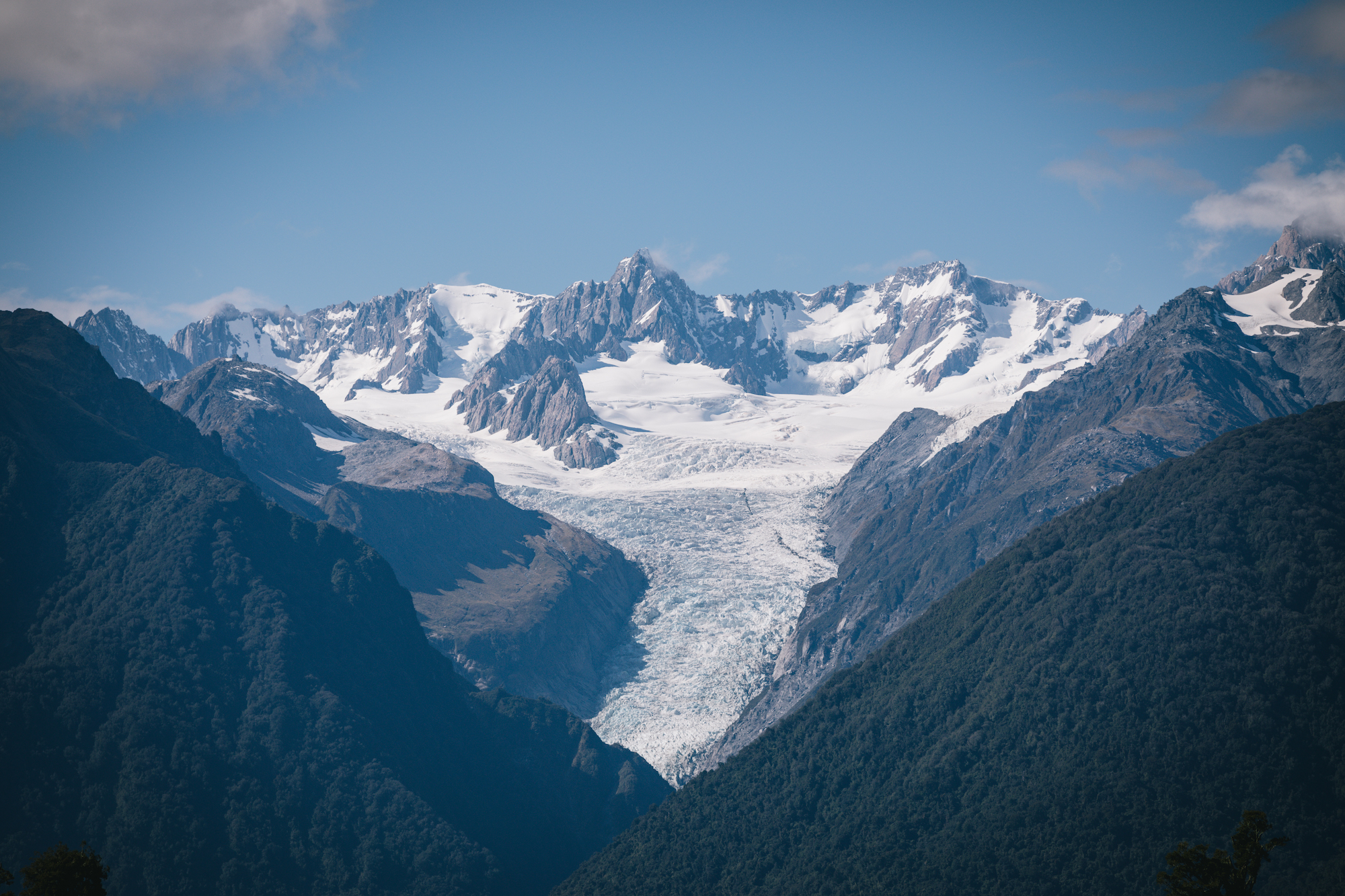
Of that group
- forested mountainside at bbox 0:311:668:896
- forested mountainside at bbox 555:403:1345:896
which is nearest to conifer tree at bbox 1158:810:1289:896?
forested mountainside at bbox 555:403:1345:896


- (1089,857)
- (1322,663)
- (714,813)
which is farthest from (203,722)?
(1322,663)

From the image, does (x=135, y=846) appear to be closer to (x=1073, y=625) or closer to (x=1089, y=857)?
(x=1089, y=857)

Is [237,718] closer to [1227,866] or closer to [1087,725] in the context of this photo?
[1087,725]

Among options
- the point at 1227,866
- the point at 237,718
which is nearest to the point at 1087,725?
the point at 1227,866

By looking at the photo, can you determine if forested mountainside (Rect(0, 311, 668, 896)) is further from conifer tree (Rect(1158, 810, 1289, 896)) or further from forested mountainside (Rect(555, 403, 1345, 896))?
conifer tree (Rect(1158, 810, 1289, 896))

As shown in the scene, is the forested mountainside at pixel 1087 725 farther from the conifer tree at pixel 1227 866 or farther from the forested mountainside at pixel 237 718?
the conifer tree at pixel 1227 866

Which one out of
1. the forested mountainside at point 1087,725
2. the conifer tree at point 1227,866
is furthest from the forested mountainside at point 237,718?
the conifer tree at point 1227,866
